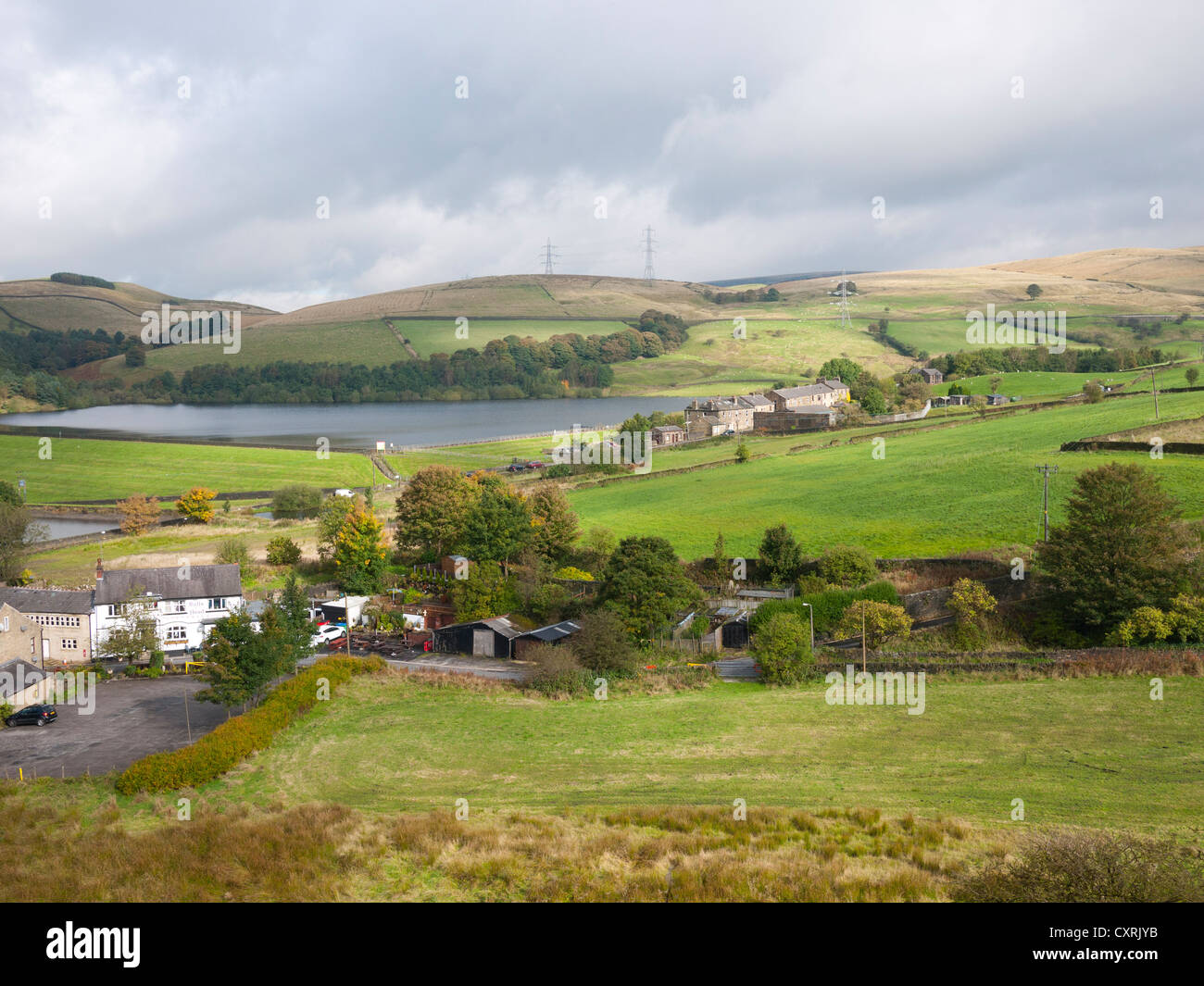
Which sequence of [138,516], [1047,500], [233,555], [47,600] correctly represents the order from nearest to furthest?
[47,600], [1047,500], [233,555], [138,516]

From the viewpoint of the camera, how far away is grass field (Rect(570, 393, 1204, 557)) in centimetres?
4709

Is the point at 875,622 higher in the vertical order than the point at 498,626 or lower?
higher

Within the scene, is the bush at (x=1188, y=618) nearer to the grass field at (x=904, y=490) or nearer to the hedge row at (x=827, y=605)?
the grass field at (x=904, y=490)

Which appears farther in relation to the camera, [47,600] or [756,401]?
[756,401]

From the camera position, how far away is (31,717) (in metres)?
32.9

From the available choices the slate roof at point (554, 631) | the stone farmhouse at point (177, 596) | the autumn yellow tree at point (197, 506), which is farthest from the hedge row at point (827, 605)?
the autumn yellow tree at point (197, 506)

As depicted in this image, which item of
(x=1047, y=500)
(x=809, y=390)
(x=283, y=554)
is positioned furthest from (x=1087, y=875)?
(x=809, y=390)

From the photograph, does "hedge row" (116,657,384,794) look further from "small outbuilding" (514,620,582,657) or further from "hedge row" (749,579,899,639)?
"hedge row" (749,579,899,639)

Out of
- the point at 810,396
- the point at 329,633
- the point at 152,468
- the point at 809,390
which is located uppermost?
the point at 809,390

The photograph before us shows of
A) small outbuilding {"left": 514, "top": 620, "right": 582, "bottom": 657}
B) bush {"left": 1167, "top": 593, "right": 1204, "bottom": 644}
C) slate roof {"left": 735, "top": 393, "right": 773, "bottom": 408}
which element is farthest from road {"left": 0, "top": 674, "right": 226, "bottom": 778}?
slate roof {"left": 735, "top": 393, "right": 773, "bottom": 408}

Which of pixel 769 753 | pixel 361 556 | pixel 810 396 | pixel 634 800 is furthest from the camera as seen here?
pixel 810 396

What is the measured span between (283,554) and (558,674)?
2992 cm

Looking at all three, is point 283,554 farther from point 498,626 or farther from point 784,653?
point 784,653

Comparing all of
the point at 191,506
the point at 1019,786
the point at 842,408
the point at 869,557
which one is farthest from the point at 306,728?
the point at 842,408
